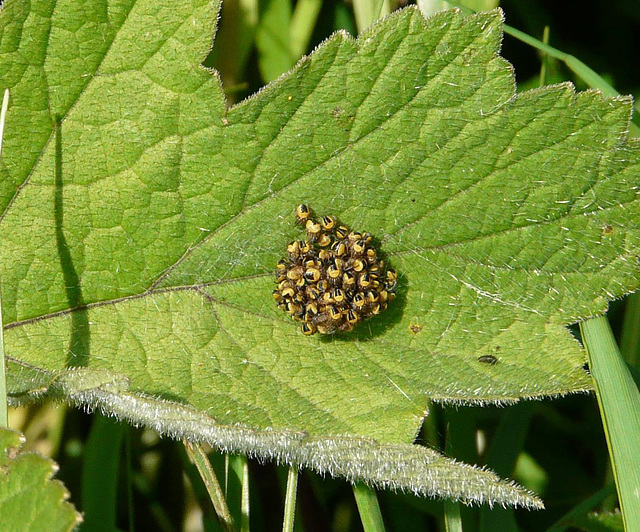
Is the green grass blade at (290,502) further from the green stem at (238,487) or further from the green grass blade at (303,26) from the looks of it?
the green grass blade at (303,26)

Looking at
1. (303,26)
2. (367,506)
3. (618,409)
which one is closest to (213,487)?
(367,506)

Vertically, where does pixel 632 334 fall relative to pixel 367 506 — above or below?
above

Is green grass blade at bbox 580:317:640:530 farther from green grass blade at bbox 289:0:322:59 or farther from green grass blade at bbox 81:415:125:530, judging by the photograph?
green grass blade at bbox 289:0:322:59

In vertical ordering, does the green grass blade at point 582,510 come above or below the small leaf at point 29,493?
below

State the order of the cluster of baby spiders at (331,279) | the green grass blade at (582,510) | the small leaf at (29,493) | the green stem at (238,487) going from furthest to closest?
the green grass blade at (582,510), the green stem at (238,487), the cluster of baby spiders at (331,279), the small leaf at (29,493)

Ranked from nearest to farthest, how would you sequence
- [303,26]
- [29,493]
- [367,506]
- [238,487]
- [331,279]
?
[29,493], [331,279], [367,506], [238,487], [303,26]

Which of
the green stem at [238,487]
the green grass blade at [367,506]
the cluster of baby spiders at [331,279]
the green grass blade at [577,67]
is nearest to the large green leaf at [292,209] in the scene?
the cluster of baby spiders at [331,279]

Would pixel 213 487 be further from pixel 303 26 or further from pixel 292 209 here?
pixel 303 26
